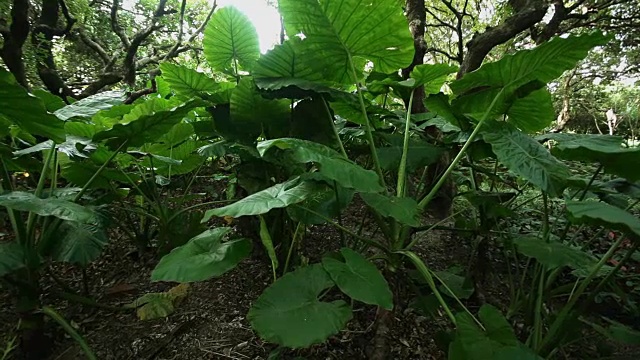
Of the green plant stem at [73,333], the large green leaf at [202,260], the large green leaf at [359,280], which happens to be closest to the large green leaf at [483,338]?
the large green leaf at [359,280]

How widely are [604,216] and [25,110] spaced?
4.46ft

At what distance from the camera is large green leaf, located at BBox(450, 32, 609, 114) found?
96cm

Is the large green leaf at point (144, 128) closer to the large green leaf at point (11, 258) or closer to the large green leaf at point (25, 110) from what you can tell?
the large green leaf at point (25, 110)

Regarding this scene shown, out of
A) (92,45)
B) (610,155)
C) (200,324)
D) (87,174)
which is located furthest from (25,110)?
(92,45)

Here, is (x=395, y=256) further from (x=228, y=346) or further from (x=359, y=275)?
(x=228, y=346)

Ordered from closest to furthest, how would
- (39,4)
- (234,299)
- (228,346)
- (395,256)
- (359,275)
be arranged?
(359,275)
(395,256)
(228,346)
(234,299)
(39,4)

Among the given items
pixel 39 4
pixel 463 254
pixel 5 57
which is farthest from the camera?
pixel 39 4

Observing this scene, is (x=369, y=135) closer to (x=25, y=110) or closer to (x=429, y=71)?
(x=429, y=71)

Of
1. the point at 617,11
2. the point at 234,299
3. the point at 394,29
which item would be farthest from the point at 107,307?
the point at 617,11

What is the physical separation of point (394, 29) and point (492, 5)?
3.83 meters

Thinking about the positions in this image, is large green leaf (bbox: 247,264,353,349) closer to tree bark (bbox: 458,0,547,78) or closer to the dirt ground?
the dirt ground

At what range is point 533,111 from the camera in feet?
4.18

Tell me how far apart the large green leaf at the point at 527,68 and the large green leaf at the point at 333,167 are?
572 mm

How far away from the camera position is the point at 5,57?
180 cm
